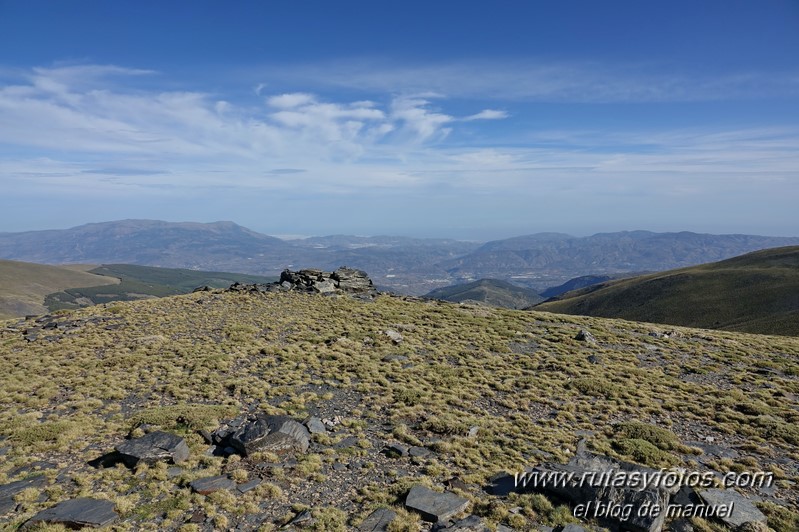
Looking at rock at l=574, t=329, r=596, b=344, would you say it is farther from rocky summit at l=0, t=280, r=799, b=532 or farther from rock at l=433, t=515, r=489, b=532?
rock at l=433, t=515, r=489, b=532

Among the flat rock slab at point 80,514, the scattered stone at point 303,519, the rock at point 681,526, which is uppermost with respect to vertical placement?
the flat rock slab at point 80,514

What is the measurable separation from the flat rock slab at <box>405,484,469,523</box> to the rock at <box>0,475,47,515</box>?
13.6 m

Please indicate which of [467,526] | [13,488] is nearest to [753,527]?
[467,526]

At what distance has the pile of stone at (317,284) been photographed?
180ft

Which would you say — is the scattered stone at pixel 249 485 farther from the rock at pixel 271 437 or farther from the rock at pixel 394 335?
the rock at pixel 394 335

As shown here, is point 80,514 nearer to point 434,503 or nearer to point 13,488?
point 13,488

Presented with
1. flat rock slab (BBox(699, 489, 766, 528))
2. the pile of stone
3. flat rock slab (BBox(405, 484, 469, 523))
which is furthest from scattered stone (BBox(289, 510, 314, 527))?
the pile of stone

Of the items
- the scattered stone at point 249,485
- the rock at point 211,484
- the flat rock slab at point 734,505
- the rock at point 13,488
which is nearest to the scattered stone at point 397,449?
the scattered stone at point 249,485

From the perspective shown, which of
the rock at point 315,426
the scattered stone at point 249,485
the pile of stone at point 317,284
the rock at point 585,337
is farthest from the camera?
the pile of stone at point 317,284

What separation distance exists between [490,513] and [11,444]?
21.0 metres

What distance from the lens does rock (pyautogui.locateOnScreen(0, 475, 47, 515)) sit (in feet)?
42.6

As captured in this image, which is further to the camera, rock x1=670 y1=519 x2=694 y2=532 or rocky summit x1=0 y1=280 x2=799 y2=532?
rocky summit x1=0 y1=280 x2=799 y2=532

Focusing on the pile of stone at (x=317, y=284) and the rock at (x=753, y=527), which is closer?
the rock at (x=753, y=527)

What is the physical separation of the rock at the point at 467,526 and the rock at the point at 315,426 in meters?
8.28
